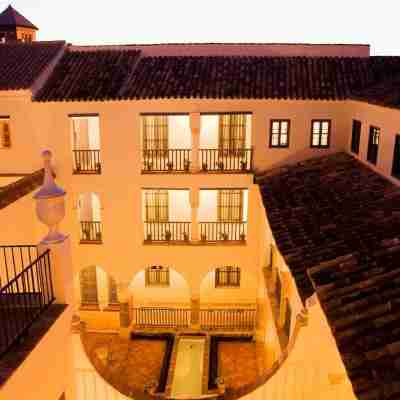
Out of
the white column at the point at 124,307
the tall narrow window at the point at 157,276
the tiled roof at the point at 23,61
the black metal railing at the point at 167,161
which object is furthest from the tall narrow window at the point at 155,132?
the white column at the point at 124,307

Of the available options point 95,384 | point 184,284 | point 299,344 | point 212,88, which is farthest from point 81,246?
point 299,344

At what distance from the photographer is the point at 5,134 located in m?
16.2

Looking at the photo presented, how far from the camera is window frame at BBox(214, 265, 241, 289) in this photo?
746 inches

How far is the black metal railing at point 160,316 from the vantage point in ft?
59.3

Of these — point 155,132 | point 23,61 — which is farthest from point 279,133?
point 23,61

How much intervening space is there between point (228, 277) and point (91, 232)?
6.00 m

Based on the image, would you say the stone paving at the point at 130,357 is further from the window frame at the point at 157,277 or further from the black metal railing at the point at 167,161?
the black metal railing at the point at 167,161

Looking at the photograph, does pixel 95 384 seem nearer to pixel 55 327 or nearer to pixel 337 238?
pixel 55 327

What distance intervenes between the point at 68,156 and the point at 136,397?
36.9 ft

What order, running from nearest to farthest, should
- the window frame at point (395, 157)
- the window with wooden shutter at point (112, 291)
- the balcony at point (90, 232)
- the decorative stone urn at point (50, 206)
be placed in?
the decorative stone urn at point (50, 206)
the window frame at point (395, 157)
the balcony at point (90, 232)
the window with wooden shutter at point (112, 291)

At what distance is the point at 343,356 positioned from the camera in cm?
429

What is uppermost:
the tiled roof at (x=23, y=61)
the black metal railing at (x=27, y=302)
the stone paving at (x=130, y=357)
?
the tiled roof at (x=23, y=61)

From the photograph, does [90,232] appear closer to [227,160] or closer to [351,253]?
[227,160]

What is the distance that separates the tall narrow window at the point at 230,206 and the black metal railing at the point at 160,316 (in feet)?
13.3
